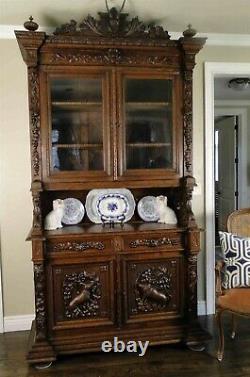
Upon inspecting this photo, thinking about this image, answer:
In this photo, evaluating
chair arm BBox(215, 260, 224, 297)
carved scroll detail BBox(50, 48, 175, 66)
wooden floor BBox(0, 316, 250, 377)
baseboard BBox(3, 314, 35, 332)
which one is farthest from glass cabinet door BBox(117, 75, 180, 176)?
baseboard BBox(3, 314, 35, 332)

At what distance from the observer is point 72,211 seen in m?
2.81

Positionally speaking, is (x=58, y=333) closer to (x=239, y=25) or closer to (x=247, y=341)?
(x=247, y=341)

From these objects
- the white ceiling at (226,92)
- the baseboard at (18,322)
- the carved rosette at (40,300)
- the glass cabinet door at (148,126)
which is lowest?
the baseboard at (18,322)

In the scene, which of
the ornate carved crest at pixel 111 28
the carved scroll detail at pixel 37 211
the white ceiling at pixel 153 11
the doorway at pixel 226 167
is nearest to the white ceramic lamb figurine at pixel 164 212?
the carved scroll detail at pixel 37 211

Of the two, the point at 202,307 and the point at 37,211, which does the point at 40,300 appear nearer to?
the point at 37,211

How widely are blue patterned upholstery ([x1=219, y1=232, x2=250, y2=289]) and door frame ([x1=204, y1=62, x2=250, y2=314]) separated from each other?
54 centimetres

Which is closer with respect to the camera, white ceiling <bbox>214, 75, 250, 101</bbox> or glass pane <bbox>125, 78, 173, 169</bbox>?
glass pane <bbox>125, 78, 173, 169</bbox>

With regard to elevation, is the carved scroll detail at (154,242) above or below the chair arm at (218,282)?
above

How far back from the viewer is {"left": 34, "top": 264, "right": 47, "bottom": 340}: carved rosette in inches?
95.8

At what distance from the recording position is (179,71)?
2604 millimetres

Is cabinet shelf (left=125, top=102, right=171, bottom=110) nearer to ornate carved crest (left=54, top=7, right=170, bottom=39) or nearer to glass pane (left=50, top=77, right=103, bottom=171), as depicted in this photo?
glass pane (left=50, top=77, right=103, bottom=171)

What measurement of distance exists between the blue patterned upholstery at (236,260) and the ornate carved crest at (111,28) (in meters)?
1.56

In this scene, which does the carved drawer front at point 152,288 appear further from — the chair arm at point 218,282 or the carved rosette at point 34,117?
the carved rosette at point 34,117

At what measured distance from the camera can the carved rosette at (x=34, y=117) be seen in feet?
7.95
